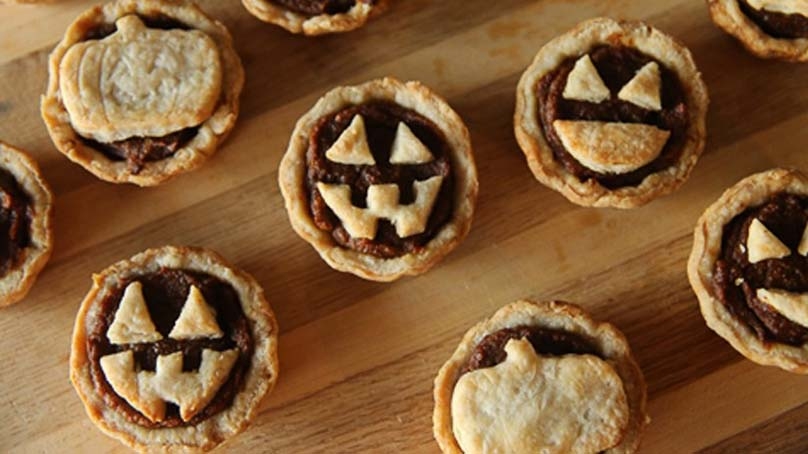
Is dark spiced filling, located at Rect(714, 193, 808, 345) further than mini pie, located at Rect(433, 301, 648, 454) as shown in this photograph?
Yes

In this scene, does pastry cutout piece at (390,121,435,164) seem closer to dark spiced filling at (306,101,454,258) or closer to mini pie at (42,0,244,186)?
dark spiced filling at (306,101,454,258)

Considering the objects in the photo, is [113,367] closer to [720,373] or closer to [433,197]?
[433,197]

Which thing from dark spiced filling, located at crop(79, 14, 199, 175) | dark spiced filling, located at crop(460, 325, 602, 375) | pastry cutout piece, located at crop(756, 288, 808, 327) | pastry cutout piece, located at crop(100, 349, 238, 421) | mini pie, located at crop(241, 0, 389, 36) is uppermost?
mini pie, located at crop(241, 0, 389, 36)

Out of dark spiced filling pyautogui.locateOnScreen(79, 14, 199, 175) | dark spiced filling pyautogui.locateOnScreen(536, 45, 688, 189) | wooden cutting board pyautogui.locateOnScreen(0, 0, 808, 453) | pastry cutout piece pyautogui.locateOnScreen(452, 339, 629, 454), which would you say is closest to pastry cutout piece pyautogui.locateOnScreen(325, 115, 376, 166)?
wooden cutting board pyautogui.locateOnScreen(0, 0, 808, 453)

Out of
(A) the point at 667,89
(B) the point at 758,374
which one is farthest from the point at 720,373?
(A) the point at 667,89

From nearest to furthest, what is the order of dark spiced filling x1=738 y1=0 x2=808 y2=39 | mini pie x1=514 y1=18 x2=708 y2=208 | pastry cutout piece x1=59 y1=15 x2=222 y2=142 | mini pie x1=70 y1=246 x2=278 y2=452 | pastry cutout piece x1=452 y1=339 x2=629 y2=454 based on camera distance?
pastry cutout piece x1=452 y1=339 x2=629 y2=454, mini pie x1=70 y1=246 x2=278 y2=452, mini pie x1=514 y1=18 x2=708 y2=208, pastry cutout piece x1=59 y1=15 x2=222 y2=142, dark spiced filling x1=738 y1=0 x2=808 y2=39

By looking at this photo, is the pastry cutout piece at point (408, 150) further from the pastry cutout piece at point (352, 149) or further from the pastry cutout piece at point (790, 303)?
the pastry cutout piece at point (790, 303)

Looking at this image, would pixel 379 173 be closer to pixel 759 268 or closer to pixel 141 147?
pixel 141 147
